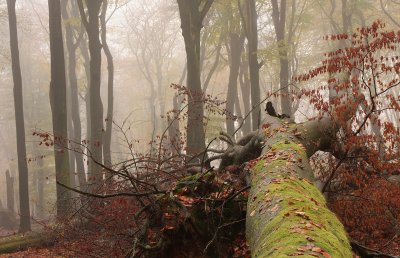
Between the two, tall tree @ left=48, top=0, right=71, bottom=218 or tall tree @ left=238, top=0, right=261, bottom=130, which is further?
tall tree @ left=238, top=0, right=261, bottom=130

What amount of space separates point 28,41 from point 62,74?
31.9 meters

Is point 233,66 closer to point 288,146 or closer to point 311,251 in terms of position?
point 288,146

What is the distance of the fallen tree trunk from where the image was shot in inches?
96.7

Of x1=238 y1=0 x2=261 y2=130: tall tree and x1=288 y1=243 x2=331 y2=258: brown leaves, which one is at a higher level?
x1=238 y1=0 x2=261 y2=130: tall tree

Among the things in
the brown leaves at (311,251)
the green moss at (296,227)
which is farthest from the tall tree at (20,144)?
the brown leaves at (311,251)

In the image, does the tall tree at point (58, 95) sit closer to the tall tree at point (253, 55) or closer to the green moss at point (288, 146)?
the tall tree at point (253, 55)

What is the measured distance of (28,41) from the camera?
4106 centimetres

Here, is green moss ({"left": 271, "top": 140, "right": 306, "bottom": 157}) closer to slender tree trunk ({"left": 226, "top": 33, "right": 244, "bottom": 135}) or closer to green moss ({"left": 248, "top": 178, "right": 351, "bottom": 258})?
green moss ({"left": 248, "top": 178, "right": 351, "bottom": 258})

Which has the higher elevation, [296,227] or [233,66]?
[233,66]

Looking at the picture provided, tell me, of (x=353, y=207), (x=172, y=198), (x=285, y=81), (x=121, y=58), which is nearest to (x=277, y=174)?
(x=172, y=198)

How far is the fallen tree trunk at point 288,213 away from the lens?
246 centimetres

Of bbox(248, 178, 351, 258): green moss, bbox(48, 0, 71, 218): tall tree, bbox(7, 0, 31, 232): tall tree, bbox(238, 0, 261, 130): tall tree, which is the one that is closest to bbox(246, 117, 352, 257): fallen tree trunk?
bbox(248, 178, 351, 258): green moss

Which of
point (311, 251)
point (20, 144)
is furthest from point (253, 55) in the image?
point (311, 251)

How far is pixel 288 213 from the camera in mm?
2977
